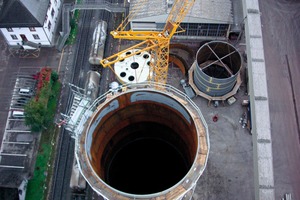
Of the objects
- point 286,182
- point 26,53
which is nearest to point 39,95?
point 26,53

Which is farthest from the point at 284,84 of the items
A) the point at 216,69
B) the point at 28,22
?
the point at 28,22

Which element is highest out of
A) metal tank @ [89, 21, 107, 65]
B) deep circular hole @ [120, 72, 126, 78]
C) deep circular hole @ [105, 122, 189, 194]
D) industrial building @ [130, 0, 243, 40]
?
industrial building @ [130, 0, 243, 40]

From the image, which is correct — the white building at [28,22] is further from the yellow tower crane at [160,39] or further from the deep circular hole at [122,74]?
the deep circular hole at [122,74]

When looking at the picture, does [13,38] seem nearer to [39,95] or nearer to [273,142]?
[39,95]

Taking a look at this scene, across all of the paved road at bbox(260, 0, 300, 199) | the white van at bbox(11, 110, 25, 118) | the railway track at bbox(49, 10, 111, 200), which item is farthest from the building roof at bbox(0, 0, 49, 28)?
the paved road at bbox(260, 0, 300, 199)

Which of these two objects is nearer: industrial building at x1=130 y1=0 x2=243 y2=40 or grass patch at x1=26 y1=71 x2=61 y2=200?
grass patch at x1=26 y1=71 x2=61 y2=200

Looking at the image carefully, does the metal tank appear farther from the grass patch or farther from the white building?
the grass patch

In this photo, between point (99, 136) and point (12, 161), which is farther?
point (12, 161)
